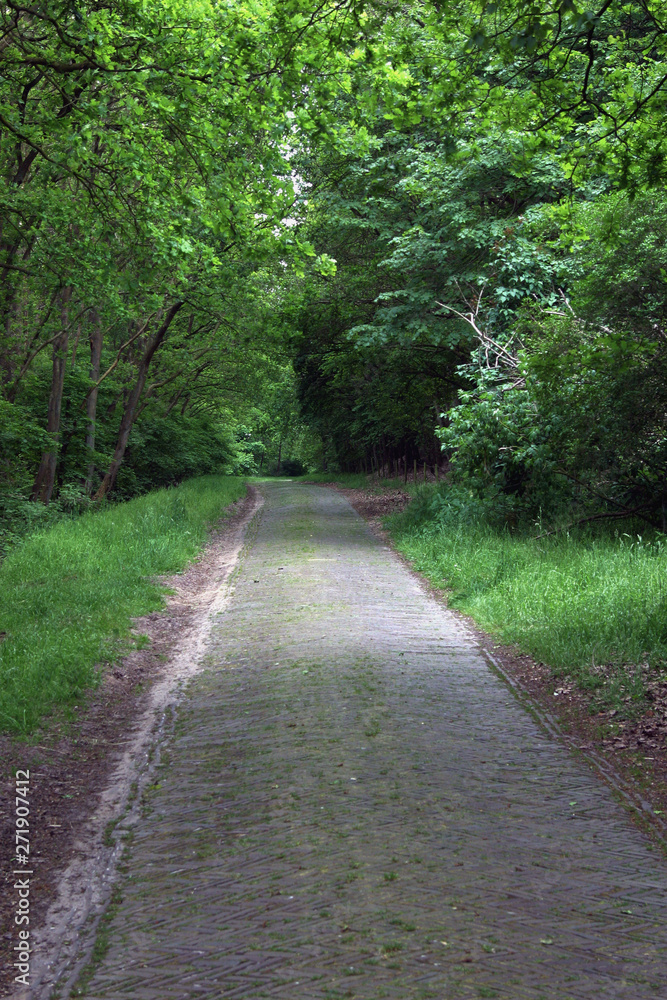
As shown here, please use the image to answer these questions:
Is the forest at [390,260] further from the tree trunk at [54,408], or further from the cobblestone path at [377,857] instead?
the cobblestone path at [377,857]

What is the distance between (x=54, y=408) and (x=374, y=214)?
832 cm

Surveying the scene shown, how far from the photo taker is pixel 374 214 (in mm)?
18531

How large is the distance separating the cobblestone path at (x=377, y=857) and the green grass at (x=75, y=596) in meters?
1.21

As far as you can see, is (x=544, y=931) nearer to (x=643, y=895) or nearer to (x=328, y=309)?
(x=643, y=895)

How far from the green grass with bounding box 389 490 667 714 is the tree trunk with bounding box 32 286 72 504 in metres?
9.31

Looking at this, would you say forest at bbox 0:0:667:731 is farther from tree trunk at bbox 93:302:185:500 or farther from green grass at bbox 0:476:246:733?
tree trunk at bbox 93:302:185:500

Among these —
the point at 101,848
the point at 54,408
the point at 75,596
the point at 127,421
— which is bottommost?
the point at 101,848

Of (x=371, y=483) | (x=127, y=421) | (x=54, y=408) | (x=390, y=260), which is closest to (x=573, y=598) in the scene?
(x=390, y=260)

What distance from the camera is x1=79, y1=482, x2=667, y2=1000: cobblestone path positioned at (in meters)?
3.38

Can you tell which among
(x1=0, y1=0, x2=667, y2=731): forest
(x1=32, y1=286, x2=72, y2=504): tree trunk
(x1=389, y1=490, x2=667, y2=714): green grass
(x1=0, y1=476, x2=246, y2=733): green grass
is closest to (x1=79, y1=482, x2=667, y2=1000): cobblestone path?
(x1=389, y1=490, x2=667, y2=714): green grass

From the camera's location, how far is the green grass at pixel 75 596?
7102 millimetres

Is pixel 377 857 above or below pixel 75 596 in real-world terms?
below

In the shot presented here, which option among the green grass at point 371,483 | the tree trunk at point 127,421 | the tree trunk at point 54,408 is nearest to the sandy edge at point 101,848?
the tree trunk at point 54,408

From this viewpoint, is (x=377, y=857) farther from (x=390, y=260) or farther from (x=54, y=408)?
(x=54, y=408)
